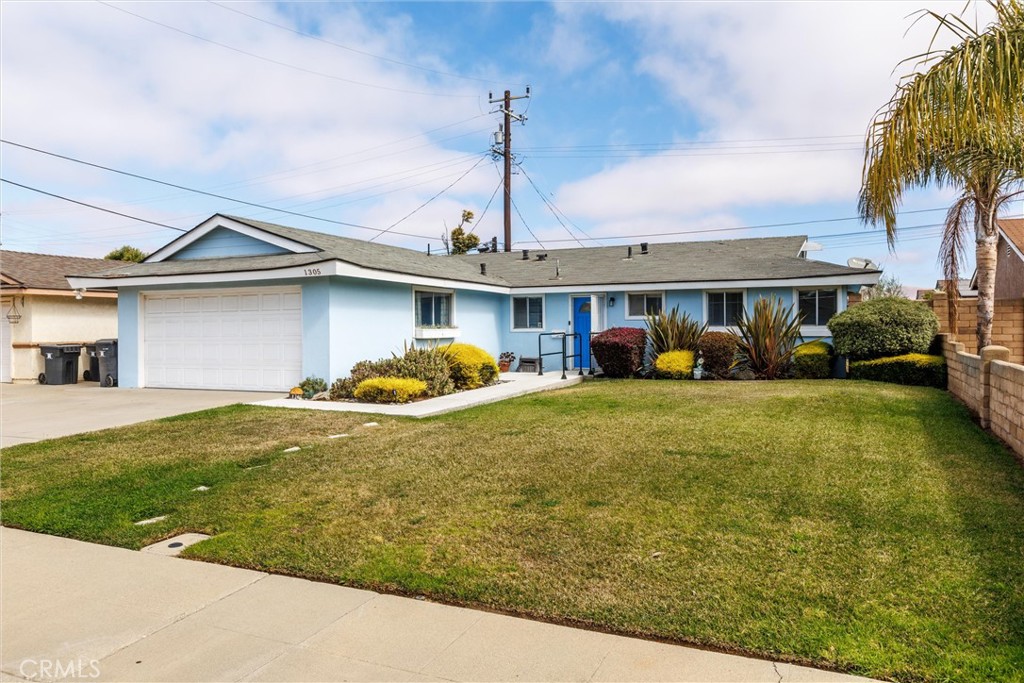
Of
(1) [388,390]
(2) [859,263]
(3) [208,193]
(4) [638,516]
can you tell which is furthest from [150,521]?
(3) [208,193]

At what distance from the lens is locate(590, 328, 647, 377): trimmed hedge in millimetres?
16609

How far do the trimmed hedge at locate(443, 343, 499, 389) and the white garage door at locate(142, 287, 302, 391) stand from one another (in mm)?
3244

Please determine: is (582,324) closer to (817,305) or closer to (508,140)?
(817,305)

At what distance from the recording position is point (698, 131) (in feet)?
92.3

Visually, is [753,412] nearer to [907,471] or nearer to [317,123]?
[907,471]

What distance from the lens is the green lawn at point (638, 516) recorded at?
11.4ft

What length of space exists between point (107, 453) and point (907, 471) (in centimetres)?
892

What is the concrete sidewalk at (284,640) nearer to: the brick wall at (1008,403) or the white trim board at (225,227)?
the brick wall at (1008,403)

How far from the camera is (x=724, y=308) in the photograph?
1786 centimetres

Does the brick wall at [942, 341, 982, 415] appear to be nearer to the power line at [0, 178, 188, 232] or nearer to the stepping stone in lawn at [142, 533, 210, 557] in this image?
the stepping stone in lawn at [142, 533, 210, 557]

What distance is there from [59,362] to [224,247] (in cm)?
585

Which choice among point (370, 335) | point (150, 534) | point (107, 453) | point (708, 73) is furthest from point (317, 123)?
point (150, 534)

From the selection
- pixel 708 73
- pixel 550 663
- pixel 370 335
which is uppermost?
pixel 708 73

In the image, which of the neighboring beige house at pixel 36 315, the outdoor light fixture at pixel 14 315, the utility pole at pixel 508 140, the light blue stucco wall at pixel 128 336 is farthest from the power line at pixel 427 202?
the light blue stucco wall at pixel 128 336
